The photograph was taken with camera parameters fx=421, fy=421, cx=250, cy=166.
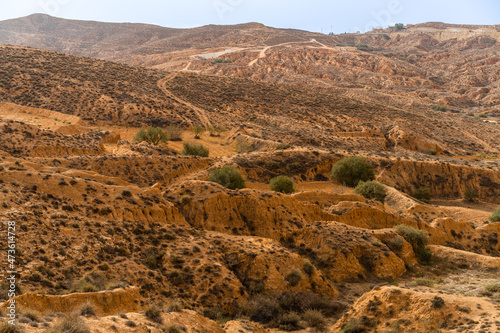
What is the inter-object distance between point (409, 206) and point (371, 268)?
11.0 m

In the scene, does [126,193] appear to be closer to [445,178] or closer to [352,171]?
[352,171]

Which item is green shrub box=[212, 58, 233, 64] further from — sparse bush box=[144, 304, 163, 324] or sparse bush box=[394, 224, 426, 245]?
sparse bush box=[144, 304, 163, 324]

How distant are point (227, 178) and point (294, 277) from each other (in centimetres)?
1145

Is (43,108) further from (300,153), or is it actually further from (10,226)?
(10,226)

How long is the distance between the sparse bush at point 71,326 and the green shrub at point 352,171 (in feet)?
90.8

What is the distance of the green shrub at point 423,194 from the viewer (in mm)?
35219

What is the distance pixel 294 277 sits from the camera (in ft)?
50.9

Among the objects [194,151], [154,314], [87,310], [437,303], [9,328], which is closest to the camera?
[9,328]

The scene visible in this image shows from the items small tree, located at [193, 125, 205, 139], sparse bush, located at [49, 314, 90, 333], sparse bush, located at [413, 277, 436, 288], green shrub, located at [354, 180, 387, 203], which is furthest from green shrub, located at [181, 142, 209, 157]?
sparse bush, located at [49, 314, 90, 333]

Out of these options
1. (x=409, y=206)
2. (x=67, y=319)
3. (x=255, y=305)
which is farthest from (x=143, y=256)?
(x=409, y=206)

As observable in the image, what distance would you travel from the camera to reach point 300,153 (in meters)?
36.0

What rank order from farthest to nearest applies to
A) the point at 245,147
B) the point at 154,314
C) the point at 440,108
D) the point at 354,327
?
the point at 440,108, the point at 245,147, the point at 354,327, the point at 154,314

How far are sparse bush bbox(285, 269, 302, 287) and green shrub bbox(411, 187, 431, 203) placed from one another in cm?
2298

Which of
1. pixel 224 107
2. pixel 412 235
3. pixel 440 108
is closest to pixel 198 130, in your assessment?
pixel 224 107
